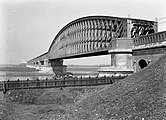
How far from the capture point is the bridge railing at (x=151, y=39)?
3453 cm

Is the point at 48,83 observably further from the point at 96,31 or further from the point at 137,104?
the point at 96,31

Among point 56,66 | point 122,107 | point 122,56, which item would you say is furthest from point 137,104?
point 56,66

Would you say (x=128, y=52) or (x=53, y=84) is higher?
(x=128, y=52)

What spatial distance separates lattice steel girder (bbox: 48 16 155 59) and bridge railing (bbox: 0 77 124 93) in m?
16.7

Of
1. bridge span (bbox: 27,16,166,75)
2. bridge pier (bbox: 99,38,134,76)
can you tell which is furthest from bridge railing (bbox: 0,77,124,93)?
bridge span (bbox: 27,16,166,75)

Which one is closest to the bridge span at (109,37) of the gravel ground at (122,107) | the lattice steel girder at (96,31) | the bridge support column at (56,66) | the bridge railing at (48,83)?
the lattice steel girder at (96,31)

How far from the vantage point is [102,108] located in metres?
15.3

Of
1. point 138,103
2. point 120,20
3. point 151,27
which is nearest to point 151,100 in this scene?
point 138,103

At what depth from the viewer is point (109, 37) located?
179ft

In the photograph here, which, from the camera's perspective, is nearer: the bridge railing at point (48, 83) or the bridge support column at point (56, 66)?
the bridge railing at point (48, 83)

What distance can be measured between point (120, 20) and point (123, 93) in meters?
32.9

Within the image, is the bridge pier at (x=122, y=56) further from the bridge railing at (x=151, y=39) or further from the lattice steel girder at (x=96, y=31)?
A: the lattice steel girder at (x=96, y=31)

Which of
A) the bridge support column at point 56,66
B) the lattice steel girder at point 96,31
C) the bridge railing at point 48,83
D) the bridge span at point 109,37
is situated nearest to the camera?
the bridge railing at point 48,83

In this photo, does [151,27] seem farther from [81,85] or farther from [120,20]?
[81,85]
